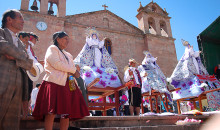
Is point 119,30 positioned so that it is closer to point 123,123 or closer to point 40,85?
point 123,123

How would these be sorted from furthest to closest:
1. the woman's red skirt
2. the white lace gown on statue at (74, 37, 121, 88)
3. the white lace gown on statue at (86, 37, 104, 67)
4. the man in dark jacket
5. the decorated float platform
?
the white lace gown on statue at (86, 37, 104, 67)
the white lace gown on statue at (74, 37, 121, 88)
the decorated float platform
the woman's red skirt
the man in dark jacket

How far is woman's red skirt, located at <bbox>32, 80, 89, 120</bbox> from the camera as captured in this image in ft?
8.27

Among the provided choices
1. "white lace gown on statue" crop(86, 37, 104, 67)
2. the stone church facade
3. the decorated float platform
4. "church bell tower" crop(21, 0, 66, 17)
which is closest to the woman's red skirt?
the decorated float platform

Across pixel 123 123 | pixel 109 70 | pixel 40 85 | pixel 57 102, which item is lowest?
pixel 123 123

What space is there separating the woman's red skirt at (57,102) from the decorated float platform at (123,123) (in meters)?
0.50

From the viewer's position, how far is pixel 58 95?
8.57 ft

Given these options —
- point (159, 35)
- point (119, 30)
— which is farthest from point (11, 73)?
point (159, 35)

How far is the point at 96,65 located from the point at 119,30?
9.08 m

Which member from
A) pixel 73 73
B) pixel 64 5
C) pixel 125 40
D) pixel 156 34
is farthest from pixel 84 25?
pixel 73 73

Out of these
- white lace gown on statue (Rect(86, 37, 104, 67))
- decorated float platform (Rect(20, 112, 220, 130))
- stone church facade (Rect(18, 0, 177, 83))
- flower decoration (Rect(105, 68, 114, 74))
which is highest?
stone church facade (Rect(18, 0, 177, 83))

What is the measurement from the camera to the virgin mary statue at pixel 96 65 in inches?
236

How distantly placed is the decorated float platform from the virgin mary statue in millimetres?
2043

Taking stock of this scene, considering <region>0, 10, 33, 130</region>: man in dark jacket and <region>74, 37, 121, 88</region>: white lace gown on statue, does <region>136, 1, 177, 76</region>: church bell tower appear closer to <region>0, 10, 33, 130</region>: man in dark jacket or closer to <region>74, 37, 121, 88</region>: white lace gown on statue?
<region>74, 37, 121, 88</region>: white lace gown on statue

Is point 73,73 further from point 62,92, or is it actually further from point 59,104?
point 59,104
